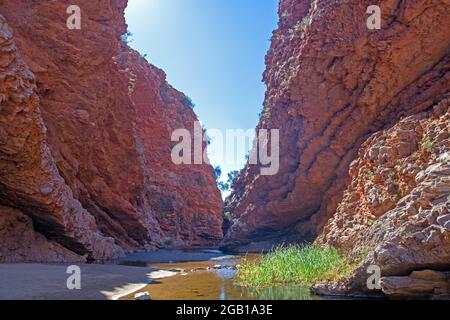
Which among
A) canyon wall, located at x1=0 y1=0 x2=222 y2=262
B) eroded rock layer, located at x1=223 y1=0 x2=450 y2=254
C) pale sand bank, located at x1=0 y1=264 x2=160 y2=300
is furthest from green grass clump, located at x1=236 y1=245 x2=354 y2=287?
canyon wall, located at x1=0 y1=0 x2=222 y2=262

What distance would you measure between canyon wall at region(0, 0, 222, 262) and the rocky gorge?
0.06 metres

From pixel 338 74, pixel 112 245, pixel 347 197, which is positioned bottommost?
pixel 112 245

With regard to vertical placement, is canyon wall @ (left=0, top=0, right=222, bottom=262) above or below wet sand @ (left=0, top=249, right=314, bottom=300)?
above

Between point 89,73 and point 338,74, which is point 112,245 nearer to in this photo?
point 89,73

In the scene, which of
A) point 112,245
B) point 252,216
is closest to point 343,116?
point 252,216

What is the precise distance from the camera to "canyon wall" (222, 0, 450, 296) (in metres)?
8.29

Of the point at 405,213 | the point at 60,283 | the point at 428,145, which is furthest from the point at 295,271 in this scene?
the point at 60,283

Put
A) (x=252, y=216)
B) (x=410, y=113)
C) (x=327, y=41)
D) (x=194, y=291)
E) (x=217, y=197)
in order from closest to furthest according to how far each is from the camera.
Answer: (x=194, y=291) → (x=410, y=113) → (x=327, y=41) → (x=252, y=216) → (x=217, y=197)

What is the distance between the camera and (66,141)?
20547mm

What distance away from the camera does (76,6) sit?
68.1 ft

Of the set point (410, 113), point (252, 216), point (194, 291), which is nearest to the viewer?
point (194, 291)

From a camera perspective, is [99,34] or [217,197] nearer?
Answer: [99,34]

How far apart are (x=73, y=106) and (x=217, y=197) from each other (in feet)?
105

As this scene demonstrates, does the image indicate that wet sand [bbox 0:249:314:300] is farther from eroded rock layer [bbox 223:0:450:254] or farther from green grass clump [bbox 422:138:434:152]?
eroded rock layer [bbox 223:0:450:254]
